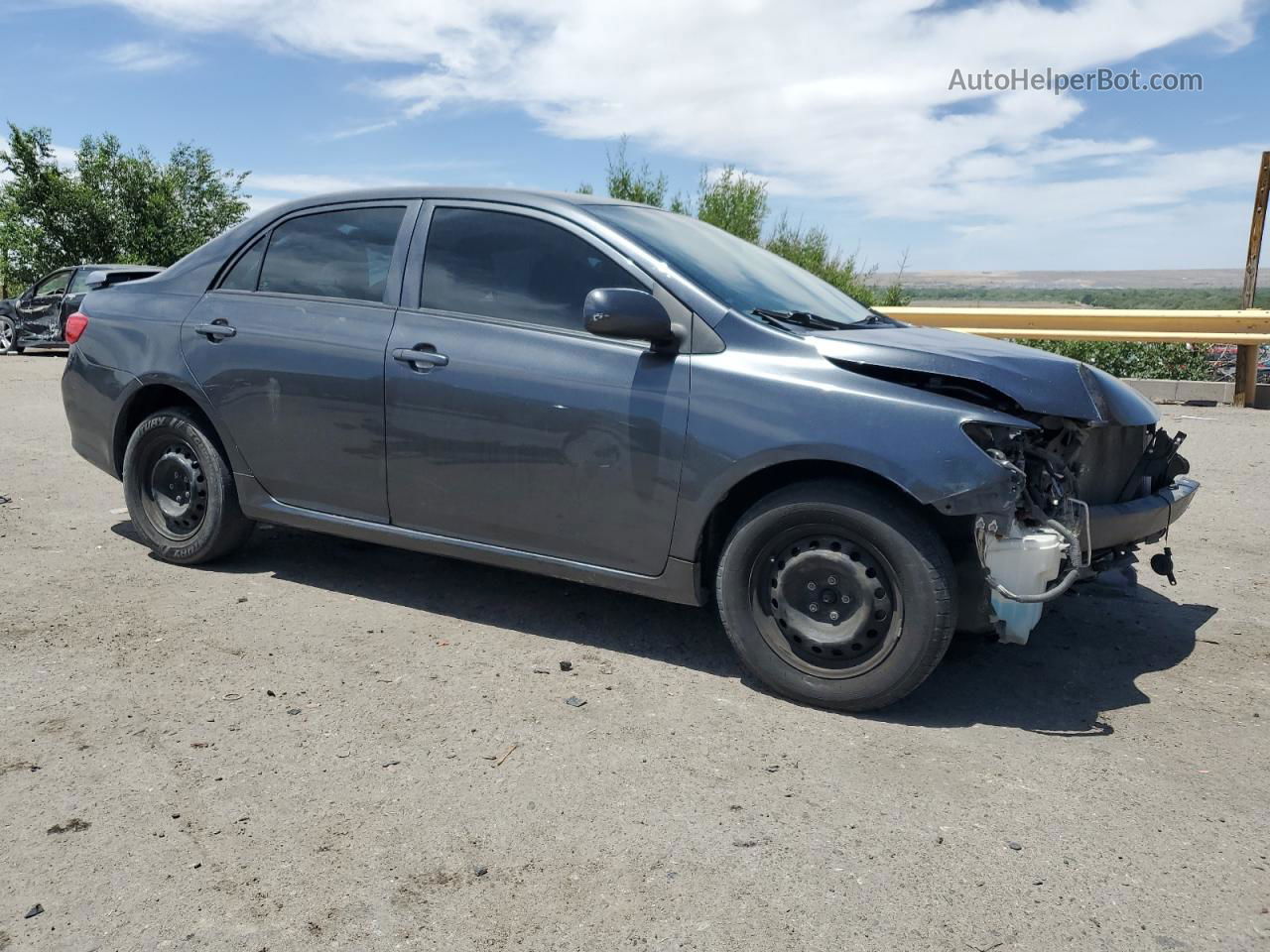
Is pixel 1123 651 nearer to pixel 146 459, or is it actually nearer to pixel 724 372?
pixel 724 372

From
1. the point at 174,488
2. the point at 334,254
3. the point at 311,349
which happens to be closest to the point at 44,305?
the point at 174,488

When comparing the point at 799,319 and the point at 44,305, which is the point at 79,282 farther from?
the point at 799,319

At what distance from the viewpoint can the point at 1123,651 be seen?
4633 mm

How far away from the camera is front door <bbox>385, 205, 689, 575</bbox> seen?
4.08 m

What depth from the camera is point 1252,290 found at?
1487 centimetres

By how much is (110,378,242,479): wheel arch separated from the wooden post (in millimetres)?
11816

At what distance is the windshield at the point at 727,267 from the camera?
4289 millimetres

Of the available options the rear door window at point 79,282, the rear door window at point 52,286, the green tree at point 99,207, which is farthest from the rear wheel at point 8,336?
the green tree at point 99,207

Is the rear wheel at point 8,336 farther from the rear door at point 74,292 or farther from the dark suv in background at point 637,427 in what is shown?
the dark suv in background at point 637,427

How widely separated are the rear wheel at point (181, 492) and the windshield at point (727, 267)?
7.32ft

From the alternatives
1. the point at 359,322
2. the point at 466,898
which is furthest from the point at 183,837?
the point at 359,322

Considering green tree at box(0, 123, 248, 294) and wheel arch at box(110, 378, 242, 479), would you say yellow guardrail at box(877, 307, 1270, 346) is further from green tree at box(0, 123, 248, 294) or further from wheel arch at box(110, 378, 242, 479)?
green tree at box(0, 123, 248, 294)

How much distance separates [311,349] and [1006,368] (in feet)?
9.38

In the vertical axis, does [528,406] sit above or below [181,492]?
above
